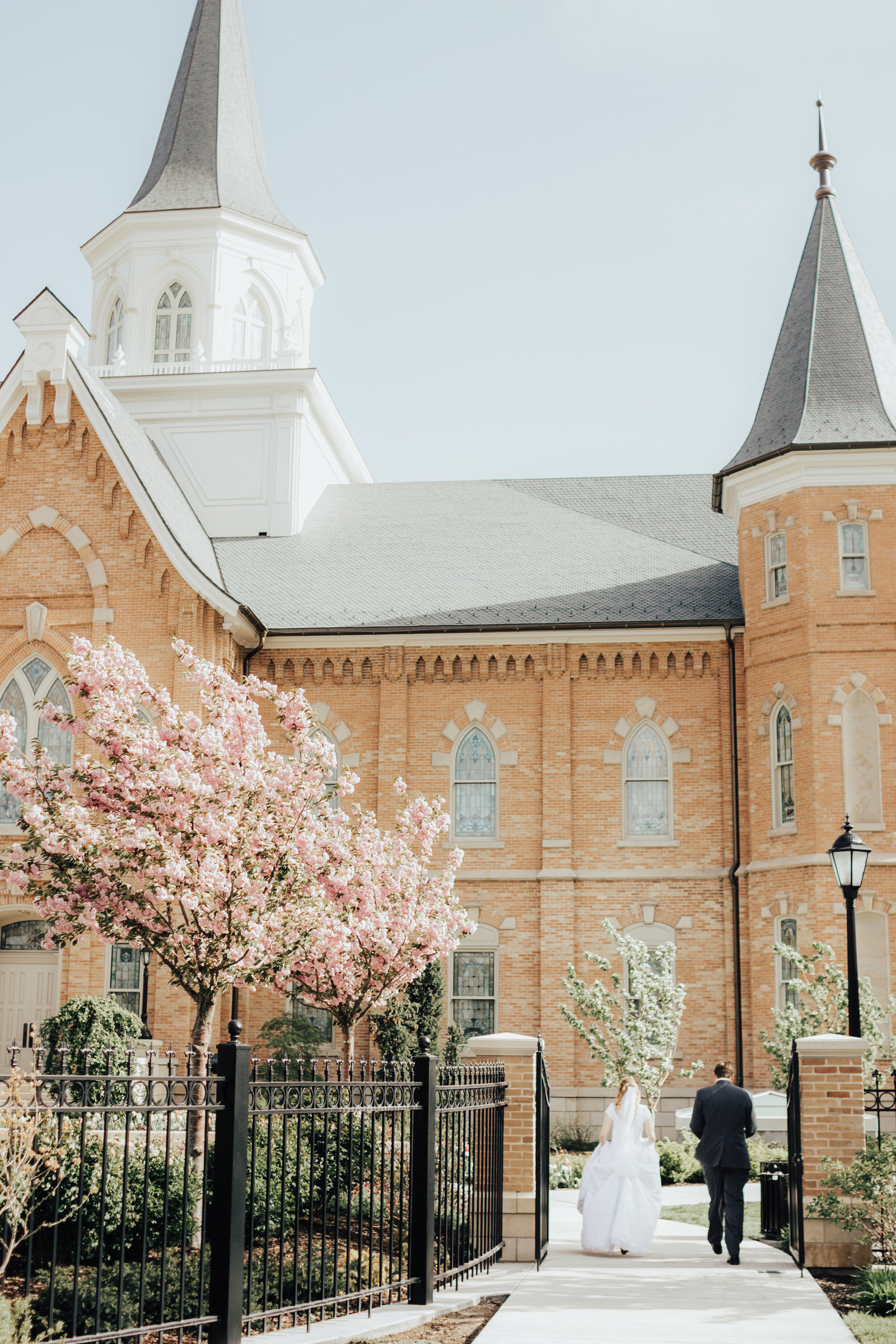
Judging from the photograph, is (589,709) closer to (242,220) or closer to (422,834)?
(422,834)

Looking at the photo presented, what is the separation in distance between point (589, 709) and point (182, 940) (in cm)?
1235

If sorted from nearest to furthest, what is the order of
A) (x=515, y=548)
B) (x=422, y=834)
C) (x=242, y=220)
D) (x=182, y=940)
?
(x=182, y=940) < (x=422, y=834) < (x=515, y=548) < (x=242, y=220)

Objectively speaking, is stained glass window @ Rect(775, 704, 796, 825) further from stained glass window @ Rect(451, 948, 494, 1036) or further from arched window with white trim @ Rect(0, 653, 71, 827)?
arched window with white trim @ Rect(0, 653, 71, 827)

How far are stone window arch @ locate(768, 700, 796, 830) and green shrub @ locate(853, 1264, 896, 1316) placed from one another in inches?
525

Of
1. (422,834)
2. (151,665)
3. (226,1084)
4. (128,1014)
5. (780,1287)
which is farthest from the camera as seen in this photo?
Result: (151,665)

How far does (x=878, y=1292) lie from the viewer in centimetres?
978

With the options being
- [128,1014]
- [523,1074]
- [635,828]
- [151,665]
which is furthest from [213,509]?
[523,1074]

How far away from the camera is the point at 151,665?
24031 millimetres

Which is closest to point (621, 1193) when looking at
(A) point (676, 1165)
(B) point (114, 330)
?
(A) point (676, 1165)

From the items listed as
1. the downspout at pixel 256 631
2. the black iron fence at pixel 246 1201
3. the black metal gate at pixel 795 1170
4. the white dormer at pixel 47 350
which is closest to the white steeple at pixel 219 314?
the downspout at pixel 256 631

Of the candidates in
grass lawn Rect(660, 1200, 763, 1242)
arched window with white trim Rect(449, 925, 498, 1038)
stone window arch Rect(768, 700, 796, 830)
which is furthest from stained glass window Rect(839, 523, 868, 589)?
grass lawn Rect(660, 1200, 763, 1242)

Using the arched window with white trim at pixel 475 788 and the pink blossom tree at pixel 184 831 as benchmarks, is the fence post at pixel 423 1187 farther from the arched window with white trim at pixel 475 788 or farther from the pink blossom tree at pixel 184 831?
the arched window with white trim at pixel 475 788

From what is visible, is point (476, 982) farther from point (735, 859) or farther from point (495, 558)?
point (495, 558)

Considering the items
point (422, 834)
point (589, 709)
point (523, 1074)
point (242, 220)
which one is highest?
point (242, 220)
